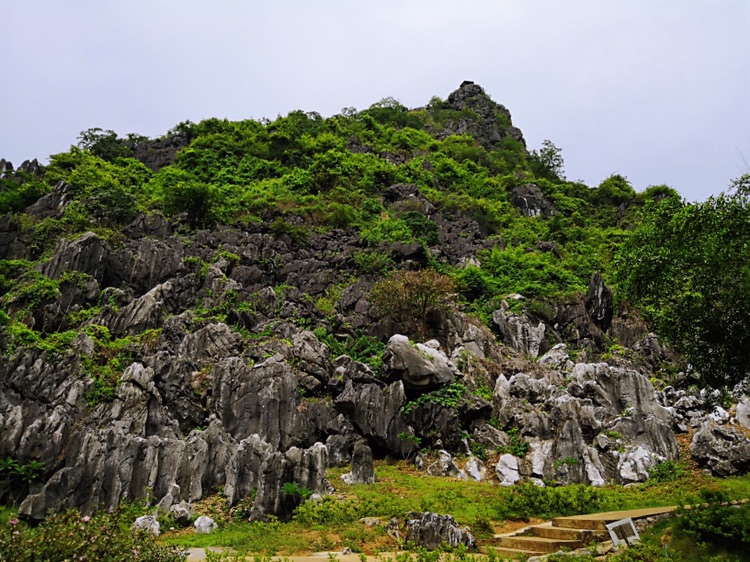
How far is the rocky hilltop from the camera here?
1440 cm

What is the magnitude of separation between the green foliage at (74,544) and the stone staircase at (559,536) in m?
5.90

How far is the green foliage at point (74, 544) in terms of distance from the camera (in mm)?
5391

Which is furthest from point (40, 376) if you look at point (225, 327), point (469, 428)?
point (469, 428)

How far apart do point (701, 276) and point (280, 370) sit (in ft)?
45.0

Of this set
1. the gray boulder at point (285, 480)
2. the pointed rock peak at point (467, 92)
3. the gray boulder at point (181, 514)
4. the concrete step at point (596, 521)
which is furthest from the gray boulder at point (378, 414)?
the pointed rock peak at point (467, 92)

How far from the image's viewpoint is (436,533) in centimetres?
932

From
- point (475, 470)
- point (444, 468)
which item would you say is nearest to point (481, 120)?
point (475, 470)

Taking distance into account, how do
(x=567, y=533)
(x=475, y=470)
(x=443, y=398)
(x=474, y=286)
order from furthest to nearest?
(x=474, y=286)
(x=443, y=398)
(x=475, y=470)
(x=567, y=533)

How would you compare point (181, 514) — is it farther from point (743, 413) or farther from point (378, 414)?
point (743, 413)

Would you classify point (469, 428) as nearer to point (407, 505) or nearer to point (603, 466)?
point (603, 466)

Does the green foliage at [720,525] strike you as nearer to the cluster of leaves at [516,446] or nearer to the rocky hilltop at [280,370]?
the rocky hilltop at [280,370]

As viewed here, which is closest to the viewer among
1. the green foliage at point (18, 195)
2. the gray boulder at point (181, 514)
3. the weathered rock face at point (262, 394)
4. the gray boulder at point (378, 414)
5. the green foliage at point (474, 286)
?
the gray boulder at point (181, 514)

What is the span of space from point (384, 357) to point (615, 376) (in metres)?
9.27

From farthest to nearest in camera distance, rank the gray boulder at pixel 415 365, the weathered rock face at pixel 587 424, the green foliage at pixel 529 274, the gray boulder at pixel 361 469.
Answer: the green foliage at pixel 529 274, the gray boulder at pixel 415 365, the weathered rock face at pixel 587 424, the gray boulder at pixel 361 469
